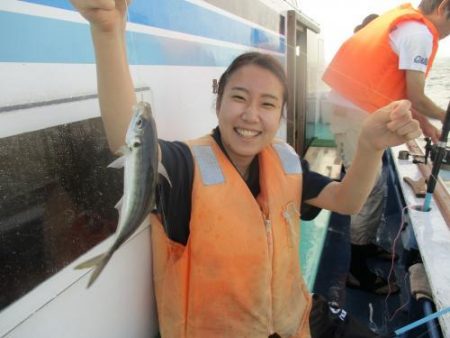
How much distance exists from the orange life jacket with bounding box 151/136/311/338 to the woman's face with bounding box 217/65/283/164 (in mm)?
118

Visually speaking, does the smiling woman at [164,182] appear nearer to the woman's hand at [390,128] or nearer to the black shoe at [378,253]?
the woman's hand at [390,128]

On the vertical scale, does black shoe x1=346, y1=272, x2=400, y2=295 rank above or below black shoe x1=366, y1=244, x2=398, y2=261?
below

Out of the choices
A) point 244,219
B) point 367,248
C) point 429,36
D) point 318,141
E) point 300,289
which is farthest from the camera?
point 318,141

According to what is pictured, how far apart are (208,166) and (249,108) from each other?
1.05 feet

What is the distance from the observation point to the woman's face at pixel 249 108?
1.62 m

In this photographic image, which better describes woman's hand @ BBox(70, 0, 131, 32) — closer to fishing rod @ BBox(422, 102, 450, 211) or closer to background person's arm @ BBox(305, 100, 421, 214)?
background person's arm @ BBox(305, 100, 421, 214)

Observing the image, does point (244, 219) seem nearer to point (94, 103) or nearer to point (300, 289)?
point (300, 289)

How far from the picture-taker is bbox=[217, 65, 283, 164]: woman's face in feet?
5.33

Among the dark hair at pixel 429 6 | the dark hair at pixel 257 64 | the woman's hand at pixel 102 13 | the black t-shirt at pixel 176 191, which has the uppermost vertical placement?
the dark hair at pixel 429 6

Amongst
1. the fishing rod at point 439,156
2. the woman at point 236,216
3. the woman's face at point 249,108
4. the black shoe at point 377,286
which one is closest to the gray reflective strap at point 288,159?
the woman at point 236,216

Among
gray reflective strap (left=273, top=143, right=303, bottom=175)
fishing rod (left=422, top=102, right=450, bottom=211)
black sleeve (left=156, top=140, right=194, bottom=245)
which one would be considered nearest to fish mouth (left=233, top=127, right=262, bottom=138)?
black sleeve (left=156, top=140, right=194, bottom=245)

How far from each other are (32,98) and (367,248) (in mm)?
3113

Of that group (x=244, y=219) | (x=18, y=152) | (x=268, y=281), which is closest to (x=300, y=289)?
(x=268, y=281)

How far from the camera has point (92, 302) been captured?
4.67 ft
